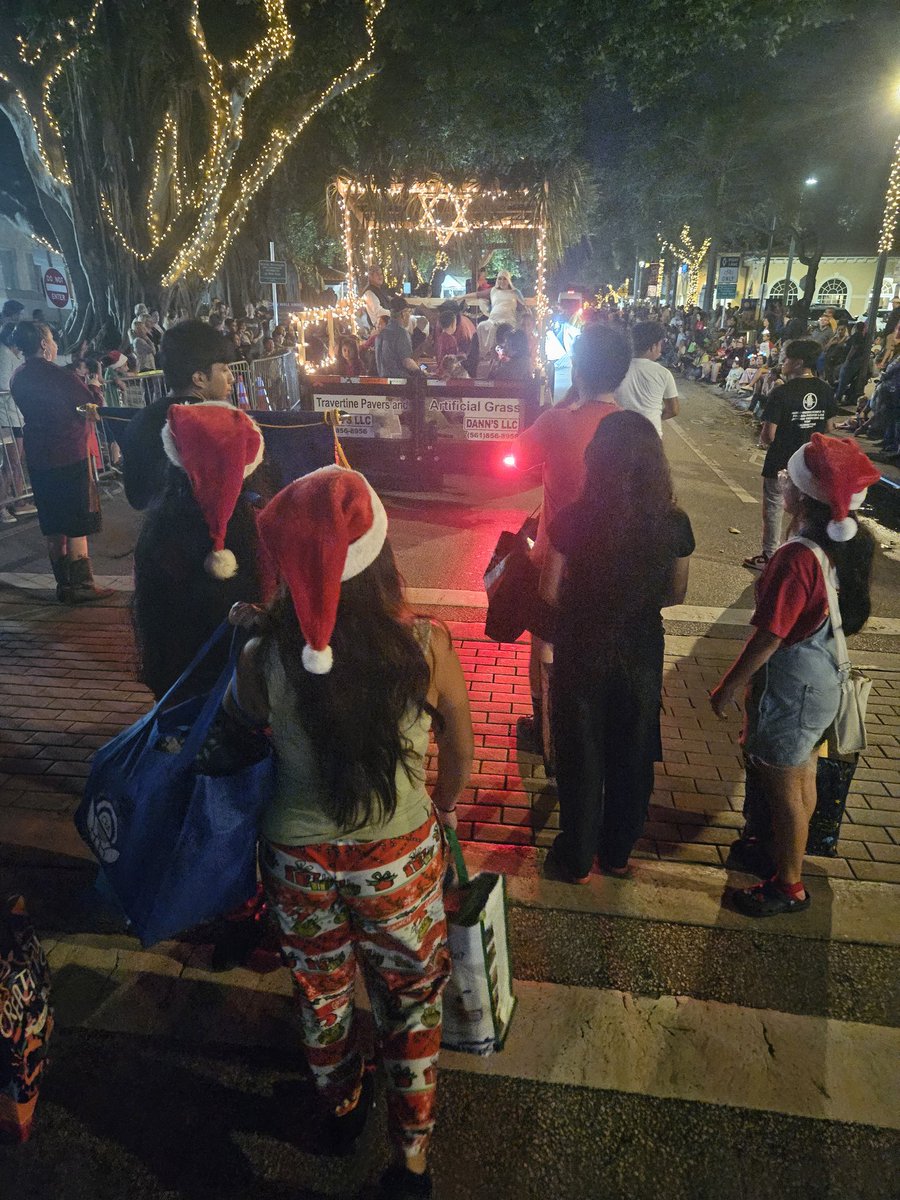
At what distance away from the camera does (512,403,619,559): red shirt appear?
11.6ft

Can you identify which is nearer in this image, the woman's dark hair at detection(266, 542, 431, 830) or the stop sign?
the woman's dark hair at detection(266, 542, 431, 830)

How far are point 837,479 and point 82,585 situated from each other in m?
5.65

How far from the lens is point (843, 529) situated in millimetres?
2527

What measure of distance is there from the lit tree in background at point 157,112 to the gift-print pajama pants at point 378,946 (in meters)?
16.4

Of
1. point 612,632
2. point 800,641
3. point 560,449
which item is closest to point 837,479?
point 800,641

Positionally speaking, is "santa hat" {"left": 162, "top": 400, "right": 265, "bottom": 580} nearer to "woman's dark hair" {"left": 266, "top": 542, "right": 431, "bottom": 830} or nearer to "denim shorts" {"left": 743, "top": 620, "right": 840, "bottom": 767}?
"woman's dark hair" {"left": 266, "top": 542, "right": 431, "bottom": 830}

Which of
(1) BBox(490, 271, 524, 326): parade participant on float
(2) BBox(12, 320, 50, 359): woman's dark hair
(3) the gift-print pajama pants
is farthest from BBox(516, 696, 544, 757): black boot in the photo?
(1) BBox(490, 271, 524, 326): parade participant on float

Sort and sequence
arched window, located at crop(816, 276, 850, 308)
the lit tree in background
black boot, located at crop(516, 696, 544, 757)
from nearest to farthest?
black boot, located at crop(516, 696, 544, 757), the lit tree in background, arched window, located at crop(816, 276, 850, 308)

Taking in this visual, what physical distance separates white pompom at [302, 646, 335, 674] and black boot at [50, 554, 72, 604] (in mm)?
5295

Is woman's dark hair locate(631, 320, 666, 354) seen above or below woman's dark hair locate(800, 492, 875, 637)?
above

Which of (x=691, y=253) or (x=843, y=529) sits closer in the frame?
(x=843, y=529)

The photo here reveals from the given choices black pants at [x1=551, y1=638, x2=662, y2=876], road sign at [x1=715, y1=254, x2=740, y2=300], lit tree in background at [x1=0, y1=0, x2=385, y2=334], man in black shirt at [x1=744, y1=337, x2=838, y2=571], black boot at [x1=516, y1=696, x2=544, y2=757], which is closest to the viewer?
black pants at [x1=551, y1=638, x2=662, y2=876]

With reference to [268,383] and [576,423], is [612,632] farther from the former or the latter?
[268,383]

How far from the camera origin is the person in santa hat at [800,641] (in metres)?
2.57
